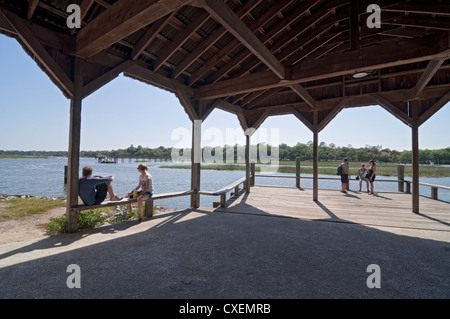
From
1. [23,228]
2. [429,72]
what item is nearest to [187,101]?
[429,72]

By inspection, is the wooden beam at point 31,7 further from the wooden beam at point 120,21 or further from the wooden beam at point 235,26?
the wooden beam at point 235,26

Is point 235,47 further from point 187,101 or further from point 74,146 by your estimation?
point 74,146

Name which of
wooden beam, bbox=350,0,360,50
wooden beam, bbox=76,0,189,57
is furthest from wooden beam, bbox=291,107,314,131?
wooden beam, bbox=76,0,189,57

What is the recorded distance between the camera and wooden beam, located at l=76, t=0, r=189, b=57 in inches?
83.1

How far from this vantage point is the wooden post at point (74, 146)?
3366 mm

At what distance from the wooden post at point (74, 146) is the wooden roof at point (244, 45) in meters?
0.11

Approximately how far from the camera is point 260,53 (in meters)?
3.34

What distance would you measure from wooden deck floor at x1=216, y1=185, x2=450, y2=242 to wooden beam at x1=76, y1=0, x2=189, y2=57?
4021 mm

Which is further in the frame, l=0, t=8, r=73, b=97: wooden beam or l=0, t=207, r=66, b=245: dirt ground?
l=0, t=207, r=66, b=245: dirt ground

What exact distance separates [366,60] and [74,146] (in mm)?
5077

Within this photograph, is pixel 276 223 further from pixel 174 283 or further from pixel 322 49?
pixel 322 49

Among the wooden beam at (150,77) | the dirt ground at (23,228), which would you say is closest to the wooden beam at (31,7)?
the wooden beam at (150,77)

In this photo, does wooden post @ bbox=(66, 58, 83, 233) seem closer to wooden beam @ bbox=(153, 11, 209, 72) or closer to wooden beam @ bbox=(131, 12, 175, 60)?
wooden beam @ bbox=(131, 12, 175, 60)

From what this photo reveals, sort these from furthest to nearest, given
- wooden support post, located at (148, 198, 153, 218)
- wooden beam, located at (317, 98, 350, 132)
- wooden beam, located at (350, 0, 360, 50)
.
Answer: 1. wooden beam, located at (317, 98, 350, 132)
2. wooden support post, located at (148, 198, 153, 218)
3. wooden beam, located at (350, 0, 360, 50)
